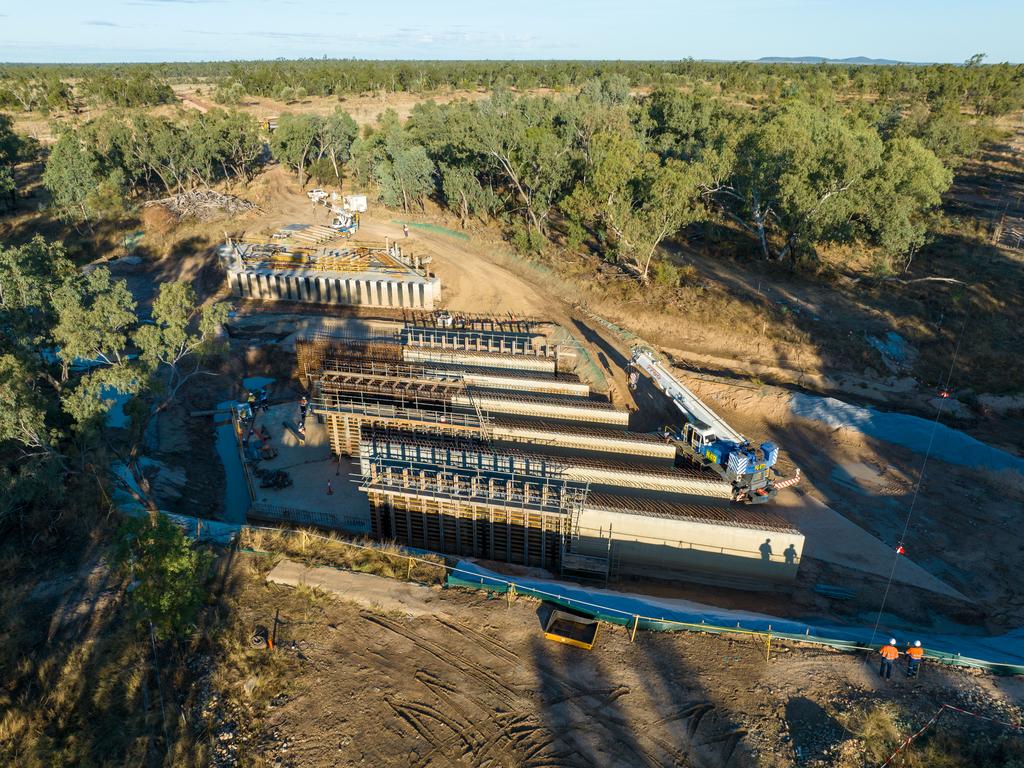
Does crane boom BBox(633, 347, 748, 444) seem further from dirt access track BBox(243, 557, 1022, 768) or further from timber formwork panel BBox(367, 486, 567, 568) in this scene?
dirt access track BBox(243, 557, 1022, 768)

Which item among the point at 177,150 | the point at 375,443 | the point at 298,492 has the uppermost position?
the point at 177,150

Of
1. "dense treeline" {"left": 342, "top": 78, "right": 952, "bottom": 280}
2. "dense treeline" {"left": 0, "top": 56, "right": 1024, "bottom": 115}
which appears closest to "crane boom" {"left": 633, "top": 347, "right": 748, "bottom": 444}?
"dense treeline" {"left": 342, "top": 78, "right": 952, "bottom": 280}

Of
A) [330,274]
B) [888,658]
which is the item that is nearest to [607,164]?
[330,274]

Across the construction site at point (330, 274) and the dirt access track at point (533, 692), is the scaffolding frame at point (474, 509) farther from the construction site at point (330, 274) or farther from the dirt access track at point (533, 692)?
the construction site at point (330, 274)

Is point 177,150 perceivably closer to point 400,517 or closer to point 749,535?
point 400,517

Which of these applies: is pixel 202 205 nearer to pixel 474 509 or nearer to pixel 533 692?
pixel 474 509

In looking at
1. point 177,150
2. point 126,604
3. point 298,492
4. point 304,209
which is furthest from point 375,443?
point 177,150

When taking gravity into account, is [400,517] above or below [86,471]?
below
